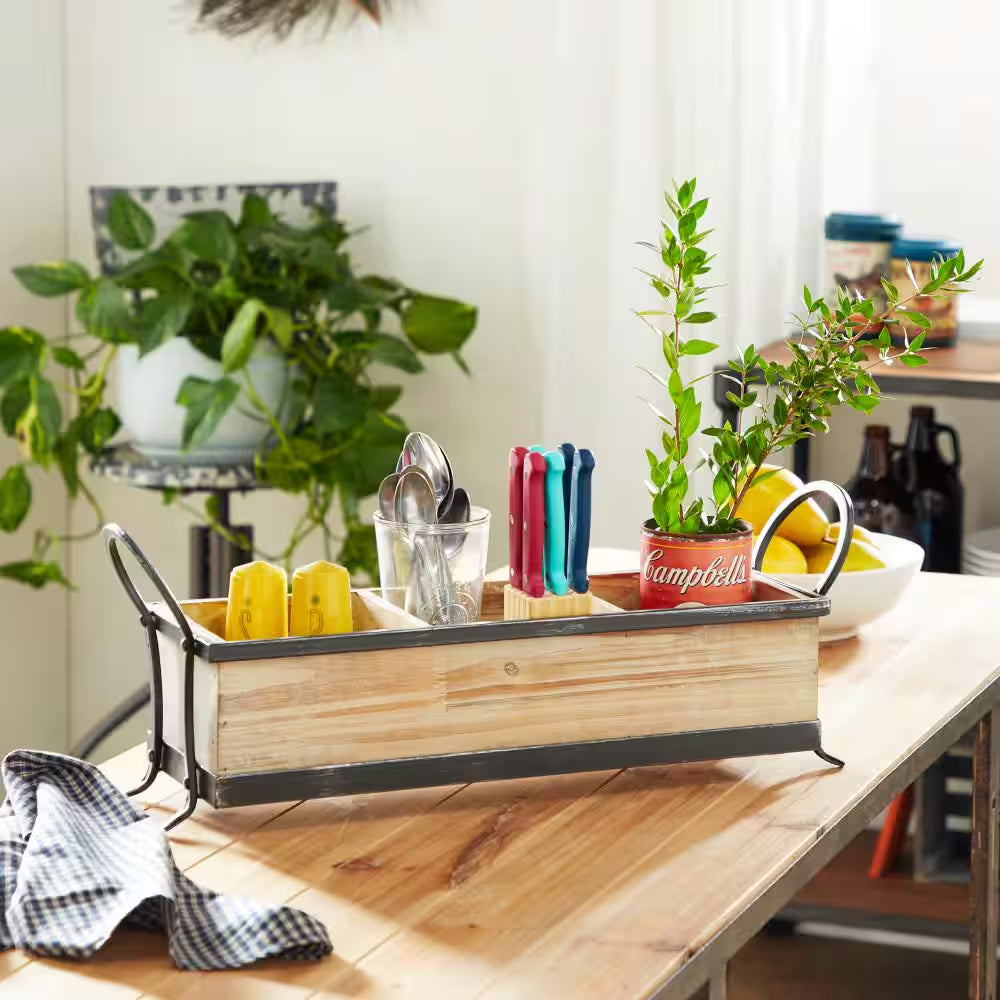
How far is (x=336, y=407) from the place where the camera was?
2.35 m

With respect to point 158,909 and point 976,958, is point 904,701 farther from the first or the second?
point 158,909

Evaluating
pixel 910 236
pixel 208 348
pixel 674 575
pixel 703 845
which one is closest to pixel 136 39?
pixel 208 348

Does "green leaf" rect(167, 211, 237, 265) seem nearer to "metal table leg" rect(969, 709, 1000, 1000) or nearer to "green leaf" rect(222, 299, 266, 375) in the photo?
"green leaf" rect(222, 299, 266, 375)

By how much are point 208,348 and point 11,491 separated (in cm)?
44

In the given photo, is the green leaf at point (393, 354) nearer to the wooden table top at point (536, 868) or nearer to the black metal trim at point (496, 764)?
the wooden table top at point (536, 868)

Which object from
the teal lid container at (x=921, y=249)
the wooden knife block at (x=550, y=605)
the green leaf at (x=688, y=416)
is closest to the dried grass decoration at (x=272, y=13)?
the teal lid container at (x=921, y=249)

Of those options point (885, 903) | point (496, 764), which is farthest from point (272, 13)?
point (496, 764)

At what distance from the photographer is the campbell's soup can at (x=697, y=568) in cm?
112

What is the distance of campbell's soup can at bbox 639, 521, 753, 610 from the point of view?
1123mm

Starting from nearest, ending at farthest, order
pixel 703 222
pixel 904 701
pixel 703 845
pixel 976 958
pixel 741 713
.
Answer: pixel 703 845, pixel 741 713, pixel 904 701, pixel 976 958, pixel 703 222

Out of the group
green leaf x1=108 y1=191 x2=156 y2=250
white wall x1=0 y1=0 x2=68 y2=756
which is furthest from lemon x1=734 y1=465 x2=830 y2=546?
white wall x1=0 y1=0 x2=68 y2=756

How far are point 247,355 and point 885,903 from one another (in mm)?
1246

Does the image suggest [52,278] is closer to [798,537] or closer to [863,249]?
[863,249]

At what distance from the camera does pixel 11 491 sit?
2.54 metres
